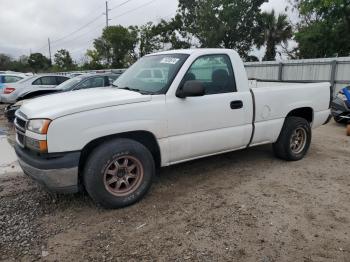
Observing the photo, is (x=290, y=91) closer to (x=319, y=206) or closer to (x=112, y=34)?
(x=319, y=206)

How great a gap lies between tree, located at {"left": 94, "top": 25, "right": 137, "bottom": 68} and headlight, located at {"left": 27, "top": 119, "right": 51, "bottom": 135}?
128 ft

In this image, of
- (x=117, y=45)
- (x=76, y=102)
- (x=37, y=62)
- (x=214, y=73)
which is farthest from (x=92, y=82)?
(x=37, y=62)

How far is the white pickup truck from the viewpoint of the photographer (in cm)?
346

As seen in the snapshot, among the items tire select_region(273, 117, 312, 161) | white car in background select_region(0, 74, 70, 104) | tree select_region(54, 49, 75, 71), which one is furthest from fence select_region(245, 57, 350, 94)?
tree select_region(54, 49, 75, 71)

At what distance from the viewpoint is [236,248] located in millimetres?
3127

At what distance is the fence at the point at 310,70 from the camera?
11.9 meters

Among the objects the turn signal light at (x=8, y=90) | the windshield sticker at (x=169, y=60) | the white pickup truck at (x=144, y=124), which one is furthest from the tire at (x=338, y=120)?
the turn signal light at (x=8, y=90)

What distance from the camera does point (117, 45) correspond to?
41.7m

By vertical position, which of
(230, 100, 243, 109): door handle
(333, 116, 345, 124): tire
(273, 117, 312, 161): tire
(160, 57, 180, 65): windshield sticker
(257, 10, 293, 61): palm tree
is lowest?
(333, 116, 345, 124): tire

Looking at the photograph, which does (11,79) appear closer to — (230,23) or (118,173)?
(118,173)

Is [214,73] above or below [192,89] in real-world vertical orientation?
above

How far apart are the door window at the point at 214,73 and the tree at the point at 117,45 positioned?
38.1 metres

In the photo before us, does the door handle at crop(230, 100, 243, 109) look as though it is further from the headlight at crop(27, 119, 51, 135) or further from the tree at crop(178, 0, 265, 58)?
the tree at crop(178, 0, 265, 58)

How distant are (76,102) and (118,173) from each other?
0.93m
